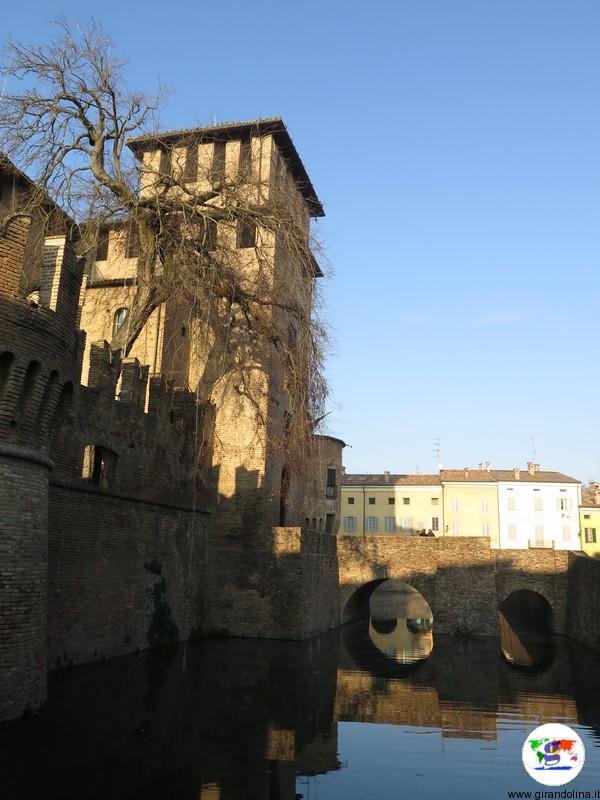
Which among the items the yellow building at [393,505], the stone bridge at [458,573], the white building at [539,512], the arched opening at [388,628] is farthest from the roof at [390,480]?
the stone bridge at [458,573]

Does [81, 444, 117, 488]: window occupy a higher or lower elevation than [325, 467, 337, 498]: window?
lower

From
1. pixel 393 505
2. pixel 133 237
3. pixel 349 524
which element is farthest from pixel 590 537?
pixel 133 237

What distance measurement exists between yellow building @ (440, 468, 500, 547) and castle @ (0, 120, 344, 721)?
28592 millimetres

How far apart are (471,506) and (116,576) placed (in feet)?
142

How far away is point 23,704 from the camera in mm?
9359

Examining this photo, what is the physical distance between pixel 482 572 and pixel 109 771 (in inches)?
821

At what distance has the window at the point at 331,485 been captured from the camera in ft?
123

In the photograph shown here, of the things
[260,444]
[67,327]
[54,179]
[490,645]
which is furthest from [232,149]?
[490,645]

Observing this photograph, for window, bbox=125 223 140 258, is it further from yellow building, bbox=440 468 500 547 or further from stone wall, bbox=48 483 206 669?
yellow building, bbox=440 468 500 547

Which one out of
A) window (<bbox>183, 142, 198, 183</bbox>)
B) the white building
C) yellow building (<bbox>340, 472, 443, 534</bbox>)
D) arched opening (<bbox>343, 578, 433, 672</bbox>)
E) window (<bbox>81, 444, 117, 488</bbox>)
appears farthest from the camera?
yellow building (<bbox>340, 472, 443, 534</bbox>)

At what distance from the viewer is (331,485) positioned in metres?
37.9

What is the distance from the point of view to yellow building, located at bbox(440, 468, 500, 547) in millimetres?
53812

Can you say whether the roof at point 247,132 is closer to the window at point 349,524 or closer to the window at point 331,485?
the window at point 331,485

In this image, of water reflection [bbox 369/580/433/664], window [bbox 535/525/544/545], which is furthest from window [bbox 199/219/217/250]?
window [bbox 535/525/544/545]
